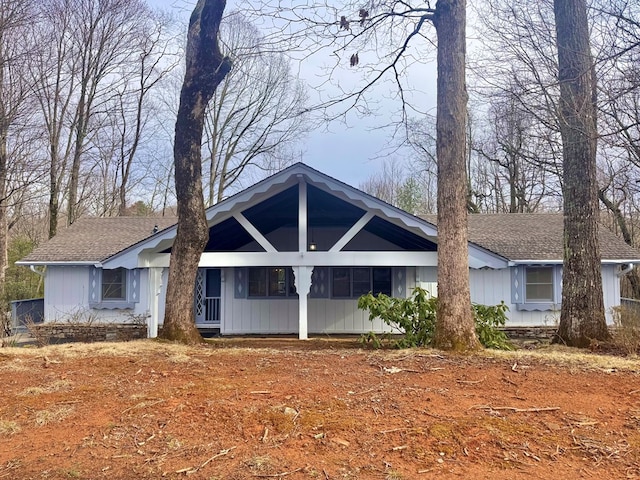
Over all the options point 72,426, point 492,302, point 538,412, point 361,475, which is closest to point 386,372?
point 538,412

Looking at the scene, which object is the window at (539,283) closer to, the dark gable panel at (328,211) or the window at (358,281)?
the window at (358,281)

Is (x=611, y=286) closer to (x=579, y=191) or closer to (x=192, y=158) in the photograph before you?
(x=579, y=191)

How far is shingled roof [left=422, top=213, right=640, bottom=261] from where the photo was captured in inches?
550

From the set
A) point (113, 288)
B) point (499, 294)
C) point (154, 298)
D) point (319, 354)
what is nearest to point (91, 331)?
point (113, 288)

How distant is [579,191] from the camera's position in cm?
828

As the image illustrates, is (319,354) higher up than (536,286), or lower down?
lower down

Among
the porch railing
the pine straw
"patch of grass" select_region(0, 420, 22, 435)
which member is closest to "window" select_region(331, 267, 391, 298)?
the porch railing

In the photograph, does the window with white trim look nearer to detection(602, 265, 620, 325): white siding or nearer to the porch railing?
detection(602, 265, 620, 325): white siding

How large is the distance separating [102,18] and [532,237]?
74.3 feet

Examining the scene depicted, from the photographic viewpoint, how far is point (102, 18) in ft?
79.8

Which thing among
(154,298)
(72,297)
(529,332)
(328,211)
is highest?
(328,211)

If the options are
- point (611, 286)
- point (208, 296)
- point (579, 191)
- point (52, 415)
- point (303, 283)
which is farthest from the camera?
point (208, 296)

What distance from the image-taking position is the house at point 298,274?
11.7 m

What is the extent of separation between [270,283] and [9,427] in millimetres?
10244
